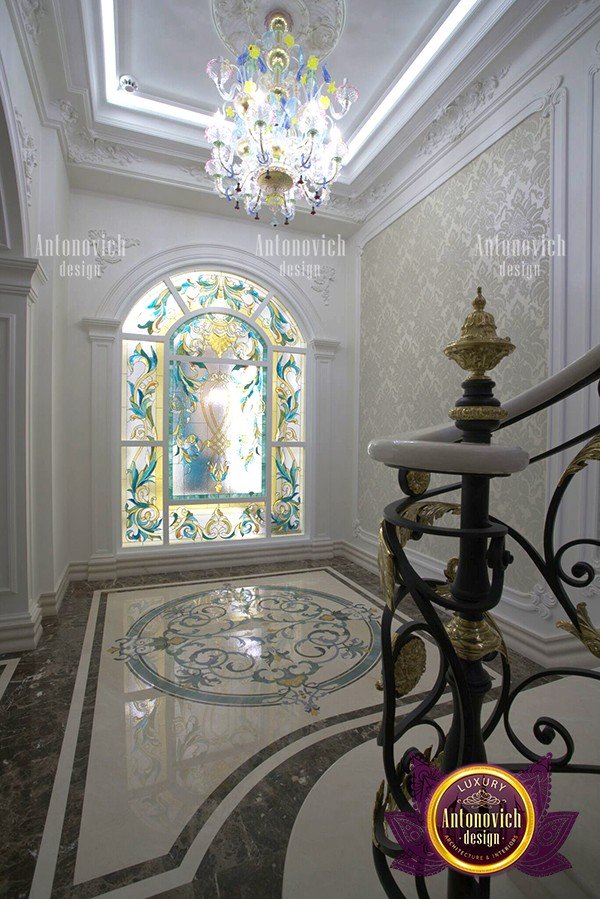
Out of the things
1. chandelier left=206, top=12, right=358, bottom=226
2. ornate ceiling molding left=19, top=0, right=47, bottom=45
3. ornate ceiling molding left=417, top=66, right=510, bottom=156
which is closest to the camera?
ornate ceiling molding left=19, top=0, right=47, bottom=45

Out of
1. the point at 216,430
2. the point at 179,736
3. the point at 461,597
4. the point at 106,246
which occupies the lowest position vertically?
the point at 179,736

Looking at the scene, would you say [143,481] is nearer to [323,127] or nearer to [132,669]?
[132,669]

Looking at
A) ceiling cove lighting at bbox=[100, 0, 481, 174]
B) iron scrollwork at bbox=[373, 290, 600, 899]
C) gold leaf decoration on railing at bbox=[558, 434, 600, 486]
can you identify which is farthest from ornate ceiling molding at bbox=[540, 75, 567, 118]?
gold leaf decoration on railing at bbox=[558, 434, 600, 486]

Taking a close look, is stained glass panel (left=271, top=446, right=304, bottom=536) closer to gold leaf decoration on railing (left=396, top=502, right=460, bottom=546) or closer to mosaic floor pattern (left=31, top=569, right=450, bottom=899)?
mosaic floor pattern (left=31, top=569, right=450, bottom=899)

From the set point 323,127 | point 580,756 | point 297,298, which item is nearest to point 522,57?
point 323,127

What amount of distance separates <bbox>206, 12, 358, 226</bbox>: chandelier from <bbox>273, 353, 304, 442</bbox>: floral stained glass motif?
5.91 feet

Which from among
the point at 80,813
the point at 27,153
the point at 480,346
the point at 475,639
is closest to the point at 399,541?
the point at 475,639

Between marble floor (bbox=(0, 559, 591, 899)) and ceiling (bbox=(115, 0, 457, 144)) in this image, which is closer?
marble floor (bbox=(0, 559, 591, 899))

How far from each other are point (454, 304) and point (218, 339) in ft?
7.09

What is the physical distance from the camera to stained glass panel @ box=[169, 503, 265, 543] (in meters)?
4.27

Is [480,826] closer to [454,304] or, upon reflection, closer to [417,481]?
[417,481]

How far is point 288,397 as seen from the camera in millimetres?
4664

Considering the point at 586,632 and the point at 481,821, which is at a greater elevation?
the point at 586,632

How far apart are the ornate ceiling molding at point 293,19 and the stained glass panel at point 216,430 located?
234 centimetres
